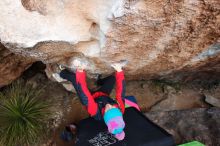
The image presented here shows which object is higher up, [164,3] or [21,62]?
[164,3]

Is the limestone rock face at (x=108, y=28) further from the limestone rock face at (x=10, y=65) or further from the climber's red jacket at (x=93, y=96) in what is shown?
the limestone rock face at (x=10, y=65)

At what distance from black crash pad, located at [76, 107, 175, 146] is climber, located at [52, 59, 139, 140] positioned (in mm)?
152

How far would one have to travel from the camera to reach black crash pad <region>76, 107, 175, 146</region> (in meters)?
4.39

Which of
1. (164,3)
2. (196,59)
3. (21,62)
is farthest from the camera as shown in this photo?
(21,62)

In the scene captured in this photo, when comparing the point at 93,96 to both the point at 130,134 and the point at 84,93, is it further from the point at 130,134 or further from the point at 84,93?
the point at 130,134

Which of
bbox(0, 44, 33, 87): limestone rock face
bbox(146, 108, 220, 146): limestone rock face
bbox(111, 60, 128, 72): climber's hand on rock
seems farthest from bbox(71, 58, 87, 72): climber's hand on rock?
bbox(146, 108, 220, 146): limestone rock face

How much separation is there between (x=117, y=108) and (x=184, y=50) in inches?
45.3

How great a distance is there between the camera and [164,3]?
349 cm

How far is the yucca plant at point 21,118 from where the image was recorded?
4965mm

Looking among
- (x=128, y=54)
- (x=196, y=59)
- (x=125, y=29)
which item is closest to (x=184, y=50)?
(x=196, y=59)

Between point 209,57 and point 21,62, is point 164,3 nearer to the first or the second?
point 209,57

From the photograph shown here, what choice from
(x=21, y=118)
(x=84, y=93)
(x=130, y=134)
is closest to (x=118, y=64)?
(x=84, y=93)

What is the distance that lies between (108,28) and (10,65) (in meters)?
1.98

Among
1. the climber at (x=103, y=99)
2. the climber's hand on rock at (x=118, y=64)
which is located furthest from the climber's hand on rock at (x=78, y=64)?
the climber's hand on rock at (x=118, y=64)
